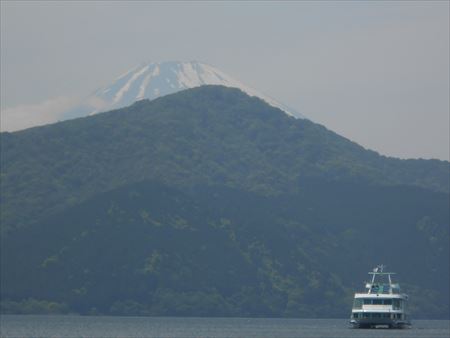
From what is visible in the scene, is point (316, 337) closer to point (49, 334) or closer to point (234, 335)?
point (234, 335)

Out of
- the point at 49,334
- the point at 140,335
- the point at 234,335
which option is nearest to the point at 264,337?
the point at 234,335

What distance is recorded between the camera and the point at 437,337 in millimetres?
196375

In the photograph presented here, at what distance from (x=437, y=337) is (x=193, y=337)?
3973 cm

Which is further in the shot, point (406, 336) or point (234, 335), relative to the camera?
point (234, 335)

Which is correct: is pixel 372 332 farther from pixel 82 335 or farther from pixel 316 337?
pixel 82 335

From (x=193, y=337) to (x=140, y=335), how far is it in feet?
28.9

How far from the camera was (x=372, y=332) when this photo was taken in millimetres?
197875

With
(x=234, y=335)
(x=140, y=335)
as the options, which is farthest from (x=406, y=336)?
(x=140, y=335)

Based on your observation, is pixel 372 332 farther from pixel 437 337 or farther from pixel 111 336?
pixel 111 336

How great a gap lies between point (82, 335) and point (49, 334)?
5.40 m

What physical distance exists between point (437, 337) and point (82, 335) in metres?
57.6

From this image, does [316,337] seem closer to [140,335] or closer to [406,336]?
[406,336]

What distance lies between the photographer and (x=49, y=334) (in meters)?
195

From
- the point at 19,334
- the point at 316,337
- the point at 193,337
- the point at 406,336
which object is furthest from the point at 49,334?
the point at 406,336
